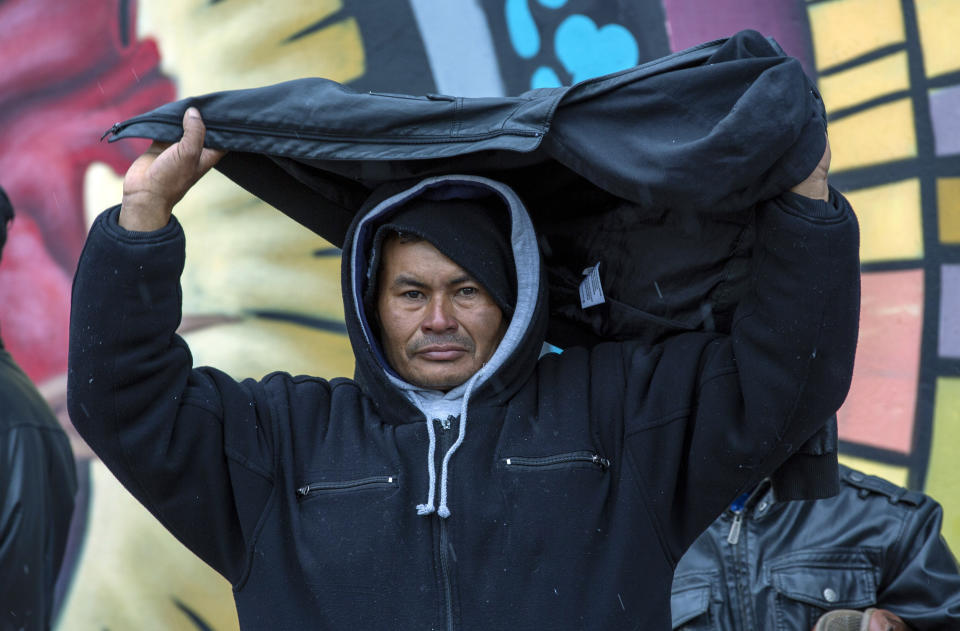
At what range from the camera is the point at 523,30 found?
147 inches

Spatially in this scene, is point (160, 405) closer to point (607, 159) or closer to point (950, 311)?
point (607, 159)

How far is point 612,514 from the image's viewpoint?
6.23 feet

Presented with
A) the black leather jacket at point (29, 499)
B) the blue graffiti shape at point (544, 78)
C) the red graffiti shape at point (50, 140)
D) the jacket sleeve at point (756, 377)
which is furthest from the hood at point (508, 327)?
the red graffiti shape at point (50, 140)

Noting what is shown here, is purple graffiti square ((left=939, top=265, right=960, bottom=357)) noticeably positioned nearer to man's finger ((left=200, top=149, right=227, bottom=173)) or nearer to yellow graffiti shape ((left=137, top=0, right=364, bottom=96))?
yellow graffiti shape ((left=137, top=0, right=364, bottom=96))

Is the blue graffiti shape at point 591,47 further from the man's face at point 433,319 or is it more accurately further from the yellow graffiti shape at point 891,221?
the man's face at point 433,319

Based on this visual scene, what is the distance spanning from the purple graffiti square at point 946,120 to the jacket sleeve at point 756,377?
1699mm

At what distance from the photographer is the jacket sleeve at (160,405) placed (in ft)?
5.85

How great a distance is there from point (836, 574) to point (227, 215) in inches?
94.9

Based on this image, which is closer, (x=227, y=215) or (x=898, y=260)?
(x=898, y=260)

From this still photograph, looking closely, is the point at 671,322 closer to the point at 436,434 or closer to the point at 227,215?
the point at 436,434

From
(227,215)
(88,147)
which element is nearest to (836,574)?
(227,215)

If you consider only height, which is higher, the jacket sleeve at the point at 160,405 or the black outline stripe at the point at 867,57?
the black outline stripe at the point at 867,57

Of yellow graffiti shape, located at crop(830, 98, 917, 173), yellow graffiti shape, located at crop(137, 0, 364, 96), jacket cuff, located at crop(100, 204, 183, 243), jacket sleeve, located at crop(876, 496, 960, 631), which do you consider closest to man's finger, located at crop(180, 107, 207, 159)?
jacket cuff, located at crop(100, 204, 183, 243)

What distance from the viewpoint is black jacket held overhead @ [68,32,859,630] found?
5.85ft
